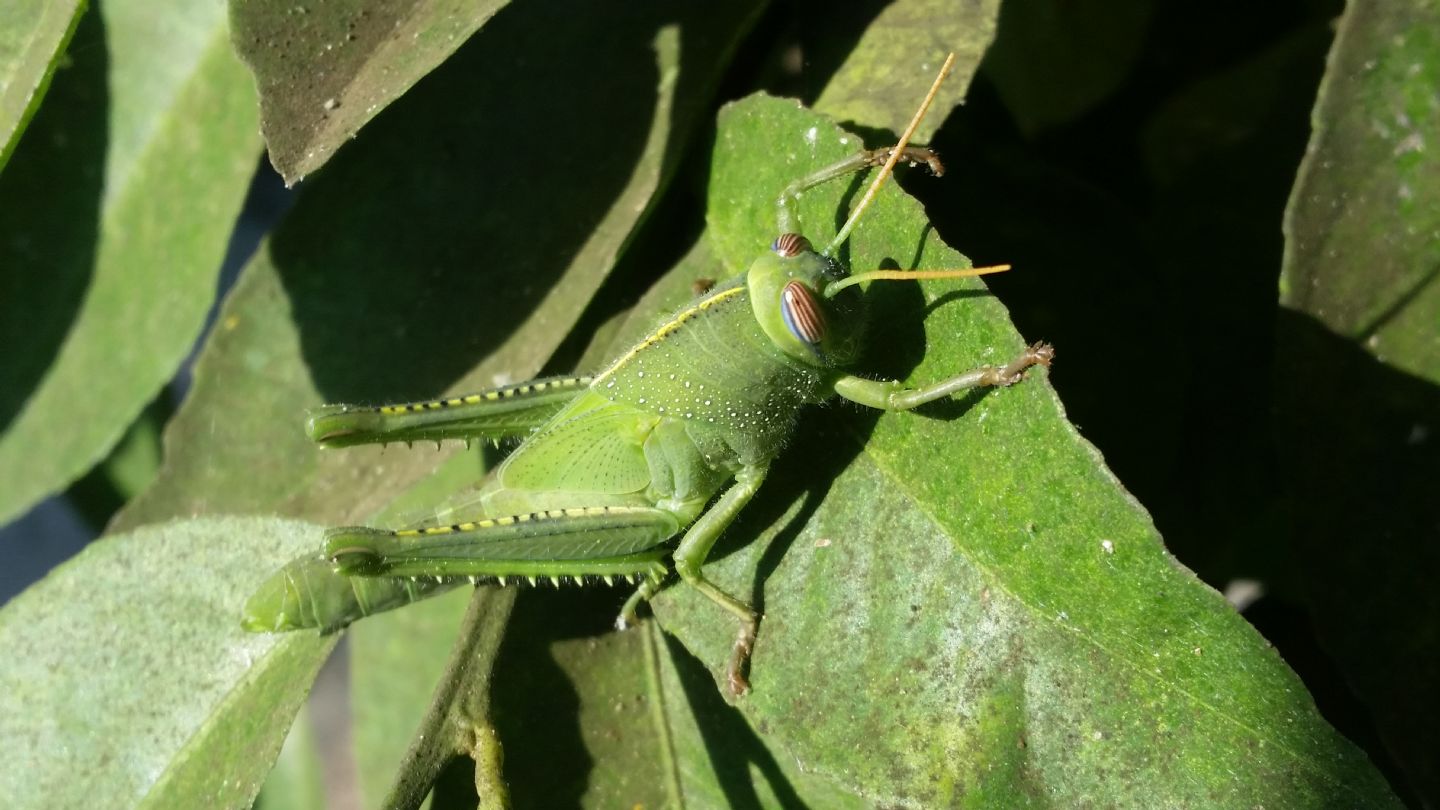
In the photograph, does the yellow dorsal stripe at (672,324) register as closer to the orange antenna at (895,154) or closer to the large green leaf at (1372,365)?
the orange antenna at (895,154)

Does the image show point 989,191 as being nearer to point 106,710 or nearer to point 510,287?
point 510,287

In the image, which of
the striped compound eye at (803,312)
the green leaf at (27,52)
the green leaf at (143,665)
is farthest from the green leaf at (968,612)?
the green leaf at (27,52)

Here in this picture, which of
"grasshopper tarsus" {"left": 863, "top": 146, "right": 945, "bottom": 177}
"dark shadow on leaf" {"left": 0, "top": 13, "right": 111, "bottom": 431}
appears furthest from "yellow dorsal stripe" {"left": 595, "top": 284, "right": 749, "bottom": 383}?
"dark shadow on leaf" {"left": 0, "top": 13, "right": 111, "bottom": 431}

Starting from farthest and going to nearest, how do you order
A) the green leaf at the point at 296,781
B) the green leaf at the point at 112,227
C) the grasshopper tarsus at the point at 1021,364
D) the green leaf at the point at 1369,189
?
the green leaf at the point at 296,781, the green leaf at the point at 112,227, the green leaf at the point at 1369,189, the grasshopper tarsus at the point at 1021,364

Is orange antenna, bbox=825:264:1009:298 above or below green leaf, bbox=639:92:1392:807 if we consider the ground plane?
above

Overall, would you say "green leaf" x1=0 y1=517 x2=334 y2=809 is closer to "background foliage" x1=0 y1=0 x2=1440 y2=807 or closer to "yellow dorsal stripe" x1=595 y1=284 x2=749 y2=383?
"background foliage" x1=0 y1=0 x2=1440 y2=807

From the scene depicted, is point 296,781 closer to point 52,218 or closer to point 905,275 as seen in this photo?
point 52,218

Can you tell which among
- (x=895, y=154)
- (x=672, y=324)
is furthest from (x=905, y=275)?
(x=672, y=324)
